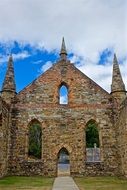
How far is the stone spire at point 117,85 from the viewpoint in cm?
2278

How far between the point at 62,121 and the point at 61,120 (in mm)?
107

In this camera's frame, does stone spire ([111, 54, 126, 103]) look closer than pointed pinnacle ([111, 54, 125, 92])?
Yes

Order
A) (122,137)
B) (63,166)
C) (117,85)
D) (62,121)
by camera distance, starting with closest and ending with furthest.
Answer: (122,137) < (62,121) < (117,85) < (63,166)

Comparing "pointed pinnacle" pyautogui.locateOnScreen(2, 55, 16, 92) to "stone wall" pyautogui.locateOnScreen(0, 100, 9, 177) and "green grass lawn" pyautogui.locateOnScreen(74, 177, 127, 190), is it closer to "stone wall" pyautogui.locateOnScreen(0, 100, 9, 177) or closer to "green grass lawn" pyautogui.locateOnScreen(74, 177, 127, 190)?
"stone wall" pyautogui.locateOnScreen(0, 100, 9, 177)

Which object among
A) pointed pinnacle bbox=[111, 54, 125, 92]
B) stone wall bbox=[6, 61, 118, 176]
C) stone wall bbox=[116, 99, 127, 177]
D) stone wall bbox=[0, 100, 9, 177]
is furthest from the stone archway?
pointed pinnacle bbox=[111, 54, 125, 92]

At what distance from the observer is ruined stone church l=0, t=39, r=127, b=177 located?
21516 millimetres

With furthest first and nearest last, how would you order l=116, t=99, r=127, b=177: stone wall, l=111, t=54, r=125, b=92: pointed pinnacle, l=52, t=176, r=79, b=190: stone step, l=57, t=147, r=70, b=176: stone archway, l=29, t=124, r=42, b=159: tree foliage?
l=29, t=124, r=42, b=159: tree foliage < l=57, t=147, r=70, b=176: stone archway < l=111, t=54, r=125, b=92: pointed pinnacle < l=116, t=99, r=127, b=177: stone wall < l=52, t=176, r=79, b=190: stone step

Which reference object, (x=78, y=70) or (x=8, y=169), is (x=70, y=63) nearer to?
(x=78, y=70)

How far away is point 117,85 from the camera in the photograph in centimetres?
2305

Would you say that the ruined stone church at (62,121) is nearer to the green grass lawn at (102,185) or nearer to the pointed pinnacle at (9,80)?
the pointed pinnacle at (9,80)

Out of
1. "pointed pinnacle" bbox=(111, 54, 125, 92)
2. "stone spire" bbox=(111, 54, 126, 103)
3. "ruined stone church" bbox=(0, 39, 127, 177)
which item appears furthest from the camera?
"pointed pinnacle" bbox=(111, 54, 125, 92)

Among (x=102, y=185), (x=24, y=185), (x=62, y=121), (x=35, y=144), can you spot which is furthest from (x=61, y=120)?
(x=35, y=144)

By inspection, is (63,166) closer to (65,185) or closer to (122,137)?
(122,137)

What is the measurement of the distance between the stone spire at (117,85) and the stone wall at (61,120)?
0.70 m
